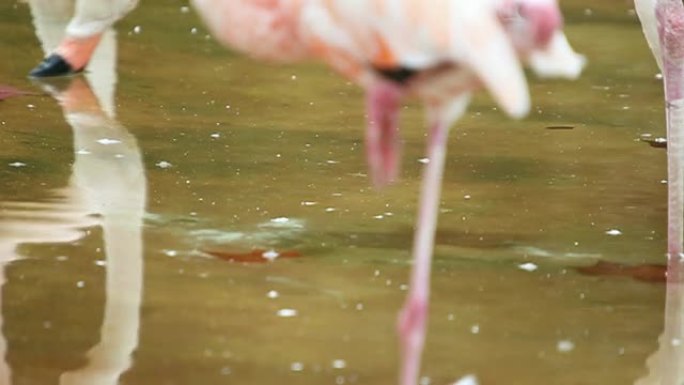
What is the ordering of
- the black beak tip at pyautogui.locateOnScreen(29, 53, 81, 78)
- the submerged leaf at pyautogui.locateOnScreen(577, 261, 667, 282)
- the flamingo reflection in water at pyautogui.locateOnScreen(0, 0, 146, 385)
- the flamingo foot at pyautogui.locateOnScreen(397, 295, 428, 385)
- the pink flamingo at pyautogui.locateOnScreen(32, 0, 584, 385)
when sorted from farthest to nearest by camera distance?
the black beak tip at pyautogui.locateOnScreen(29, 53, 81, 78), the submerged leaf at pyautogui.locateOnScreen(577, 261, 667, 282), the flamingo reflection in water at pyautogui.locateOnScreen(0, 0, 146, 385), the flamingo foot at pyautogui.locateOnScreen(397, 295, 428, 385), the pink flamingo at pyautogui.locateOnScreen(32, 0, 584, 385)

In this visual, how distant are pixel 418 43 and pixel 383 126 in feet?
0.90

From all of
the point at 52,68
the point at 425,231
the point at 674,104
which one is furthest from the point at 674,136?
the point at 52,68

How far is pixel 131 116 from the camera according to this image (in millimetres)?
5379

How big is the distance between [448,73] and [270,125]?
8.72 ft

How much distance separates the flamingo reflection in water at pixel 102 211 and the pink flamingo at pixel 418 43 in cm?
79

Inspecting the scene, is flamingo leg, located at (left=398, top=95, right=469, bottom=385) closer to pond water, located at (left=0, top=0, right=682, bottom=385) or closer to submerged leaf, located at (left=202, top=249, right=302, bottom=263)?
pond water, located at (left=0, top=0, right=682, bottom=385)

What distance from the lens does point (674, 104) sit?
390 centimetres

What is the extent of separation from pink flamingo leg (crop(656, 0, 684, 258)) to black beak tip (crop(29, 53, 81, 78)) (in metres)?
2.50

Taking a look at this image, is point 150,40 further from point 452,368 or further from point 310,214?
point 452,368

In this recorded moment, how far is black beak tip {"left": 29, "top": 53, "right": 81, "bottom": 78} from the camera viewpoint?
5.79 metres

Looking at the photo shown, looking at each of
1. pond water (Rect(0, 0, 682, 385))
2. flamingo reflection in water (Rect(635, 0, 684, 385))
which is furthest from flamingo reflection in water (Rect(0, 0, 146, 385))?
flamingo reflection in water (Rect(635, 0, 684, 385))

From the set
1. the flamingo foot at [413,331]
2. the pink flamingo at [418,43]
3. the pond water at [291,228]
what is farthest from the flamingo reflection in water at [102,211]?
the pink flamingo at [418,43]

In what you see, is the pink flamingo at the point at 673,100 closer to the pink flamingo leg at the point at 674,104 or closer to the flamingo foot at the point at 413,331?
the pink flamingo leg at the point at 674,104

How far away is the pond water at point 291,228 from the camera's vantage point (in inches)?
132
